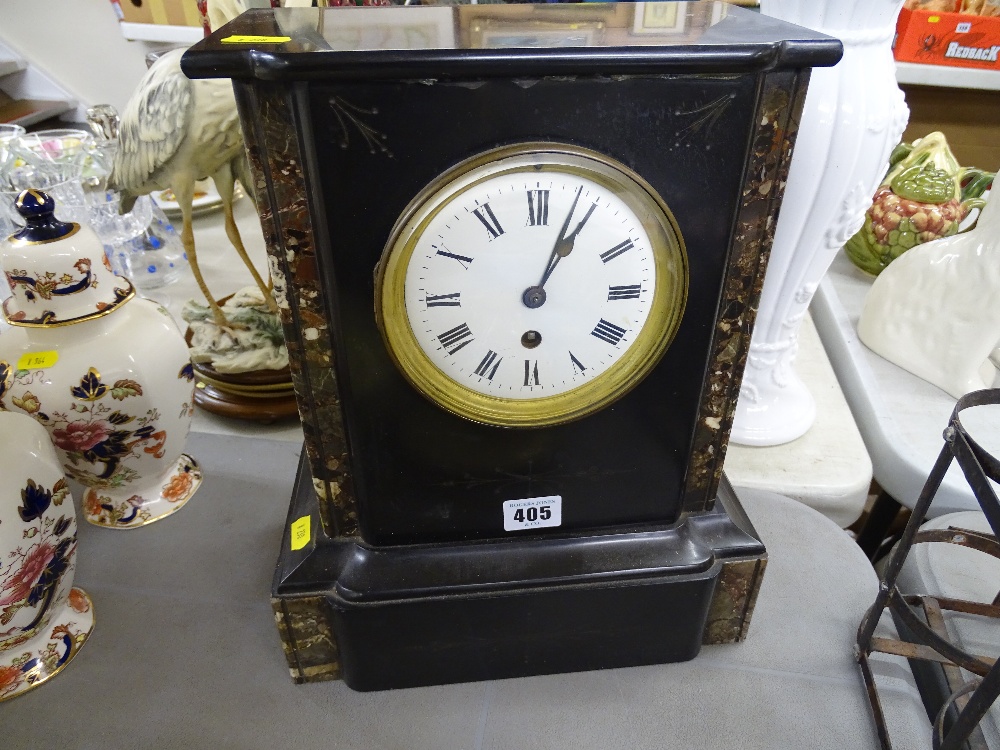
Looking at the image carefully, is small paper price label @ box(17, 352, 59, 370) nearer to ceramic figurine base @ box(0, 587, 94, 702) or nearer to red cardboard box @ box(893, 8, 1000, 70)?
ceramic figurine base @ box(0, 587, 94, 702)

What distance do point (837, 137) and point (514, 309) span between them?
1.58 feet

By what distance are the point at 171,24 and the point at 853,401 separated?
7.30ft

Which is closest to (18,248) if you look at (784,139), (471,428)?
(471,428)

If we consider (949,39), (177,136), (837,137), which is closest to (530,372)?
(837,137)

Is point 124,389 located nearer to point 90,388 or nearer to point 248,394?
point 90,388

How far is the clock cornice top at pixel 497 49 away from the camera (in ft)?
1.54

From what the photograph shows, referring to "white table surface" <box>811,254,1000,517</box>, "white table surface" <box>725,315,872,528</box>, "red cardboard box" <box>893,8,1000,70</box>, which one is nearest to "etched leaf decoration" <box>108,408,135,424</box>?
"white table surface" <box>725,315,872,528</box>

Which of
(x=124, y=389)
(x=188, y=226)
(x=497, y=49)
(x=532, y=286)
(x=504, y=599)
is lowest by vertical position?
(x=504, y=599)

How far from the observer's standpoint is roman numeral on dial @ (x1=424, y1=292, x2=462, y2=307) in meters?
0.57

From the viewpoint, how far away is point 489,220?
0.54 m

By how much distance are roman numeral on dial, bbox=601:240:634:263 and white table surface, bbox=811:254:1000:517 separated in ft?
2.47

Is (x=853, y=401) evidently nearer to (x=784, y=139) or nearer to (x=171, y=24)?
(x=784, y=139)

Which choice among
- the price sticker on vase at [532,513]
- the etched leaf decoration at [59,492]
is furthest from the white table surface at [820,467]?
the etched leaf decoration at [59,492]

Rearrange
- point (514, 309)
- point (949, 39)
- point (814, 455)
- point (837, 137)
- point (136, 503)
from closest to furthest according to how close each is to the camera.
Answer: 1. point (514, 309)
2. point (837, 137)
3. point (136, 503)
4. point (814, 455)
5. point (949, 39)
